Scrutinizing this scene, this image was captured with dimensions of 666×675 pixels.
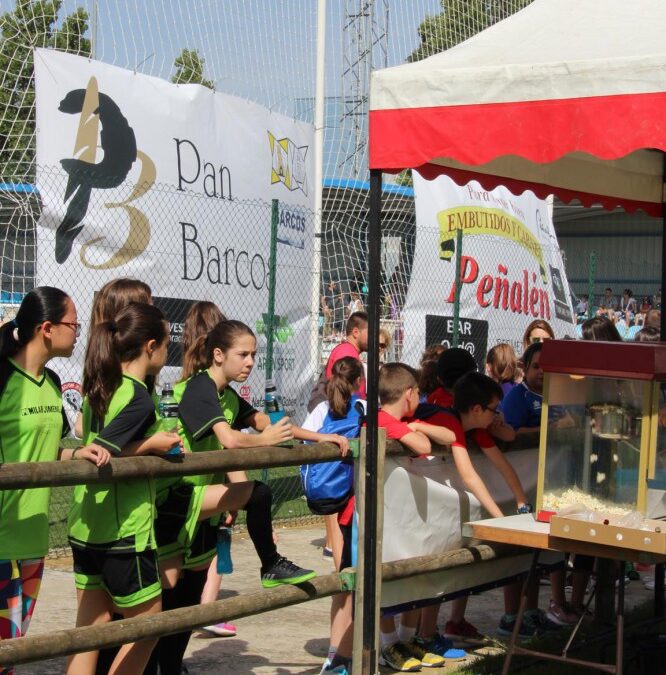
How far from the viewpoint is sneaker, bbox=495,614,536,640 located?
6.51m

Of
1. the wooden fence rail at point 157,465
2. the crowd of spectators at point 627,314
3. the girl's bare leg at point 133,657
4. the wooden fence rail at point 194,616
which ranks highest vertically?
the crowd of spectators at point 627,314

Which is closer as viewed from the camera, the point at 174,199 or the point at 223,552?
the point at 223,552

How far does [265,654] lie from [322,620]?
825 millimetres

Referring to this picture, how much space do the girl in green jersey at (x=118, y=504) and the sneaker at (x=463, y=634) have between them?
2.58 metres

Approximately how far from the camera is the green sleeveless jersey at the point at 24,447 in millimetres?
3979

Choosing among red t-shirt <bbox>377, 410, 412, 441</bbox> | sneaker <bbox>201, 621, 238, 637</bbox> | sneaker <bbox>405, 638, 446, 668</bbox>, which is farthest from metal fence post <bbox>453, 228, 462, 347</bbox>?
red t-shirt <bbox>377, 410, 412, 441</bbox>

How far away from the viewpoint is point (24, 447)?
4.05 meters

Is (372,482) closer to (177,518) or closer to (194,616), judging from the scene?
(177,518)

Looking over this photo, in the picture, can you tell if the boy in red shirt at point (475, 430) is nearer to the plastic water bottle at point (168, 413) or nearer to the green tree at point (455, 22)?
the plastic water bottle at point (168, 413)

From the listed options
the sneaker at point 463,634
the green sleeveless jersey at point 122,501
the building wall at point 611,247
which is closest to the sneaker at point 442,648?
the sneaker at point 463,634

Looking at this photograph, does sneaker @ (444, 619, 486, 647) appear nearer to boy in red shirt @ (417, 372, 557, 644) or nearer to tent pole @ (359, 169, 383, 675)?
boy in red shirt @ (417, 372, 557, 644)

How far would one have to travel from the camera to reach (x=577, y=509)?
491 centimetres

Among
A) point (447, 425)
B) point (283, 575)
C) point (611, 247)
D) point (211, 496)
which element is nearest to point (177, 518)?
point (211, 496)

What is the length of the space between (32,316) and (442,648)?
3038mm
